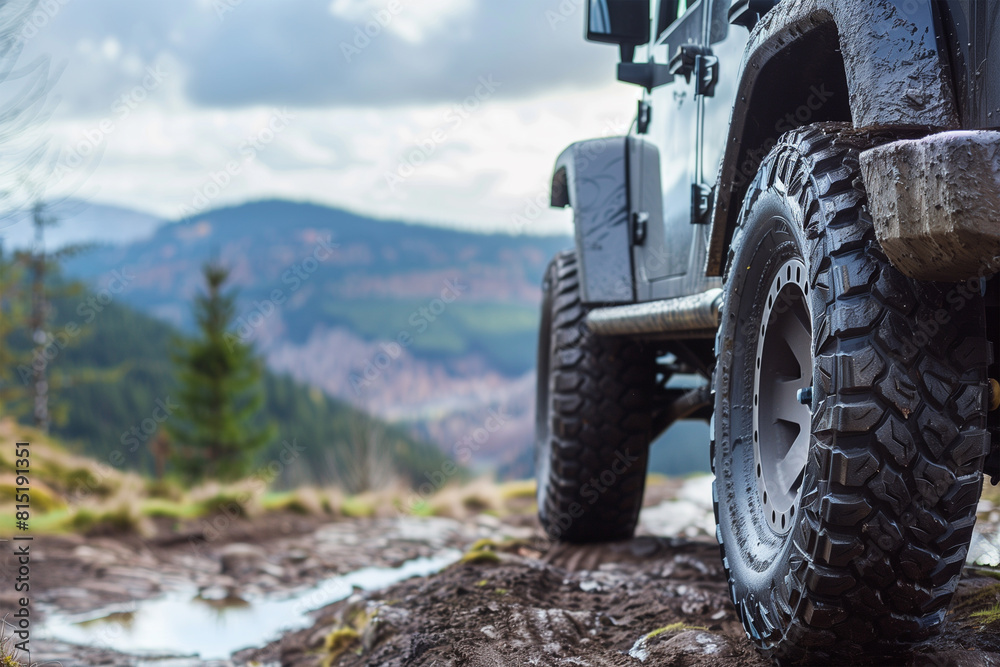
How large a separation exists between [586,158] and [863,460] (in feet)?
8.47

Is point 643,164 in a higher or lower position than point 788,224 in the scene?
higher

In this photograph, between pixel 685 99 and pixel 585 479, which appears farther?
pixel 585 479

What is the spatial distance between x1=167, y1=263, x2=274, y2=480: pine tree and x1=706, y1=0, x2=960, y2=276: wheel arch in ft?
91.9

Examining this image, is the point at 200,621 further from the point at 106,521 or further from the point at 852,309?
the point at 852,309

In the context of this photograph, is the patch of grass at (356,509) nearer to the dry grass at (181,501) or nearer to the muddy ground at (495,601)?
the dry grass at (181,501)

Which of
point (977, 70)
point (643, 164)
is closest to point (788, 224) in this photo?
point (977, 70)

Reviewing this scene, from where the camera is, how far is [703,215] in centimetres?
272

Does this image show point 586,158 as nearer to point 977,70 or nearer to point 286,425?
point 977,70

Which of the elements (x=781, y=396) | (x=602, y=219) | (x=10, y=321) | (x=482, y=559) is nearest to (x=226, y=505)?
(x=482, y=559)

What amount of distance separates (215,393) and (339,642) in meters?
28.2

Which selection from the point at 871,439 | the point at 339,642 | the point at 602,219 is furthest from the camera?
the point at 602,219

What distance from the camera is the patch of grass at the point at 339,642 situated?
309 cm

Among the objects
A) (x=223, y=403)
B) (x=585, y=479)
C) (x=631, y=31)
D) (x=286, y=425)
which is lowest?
(x=286, y=425)

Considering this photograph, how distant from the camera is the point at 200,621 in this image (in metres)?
4.36
